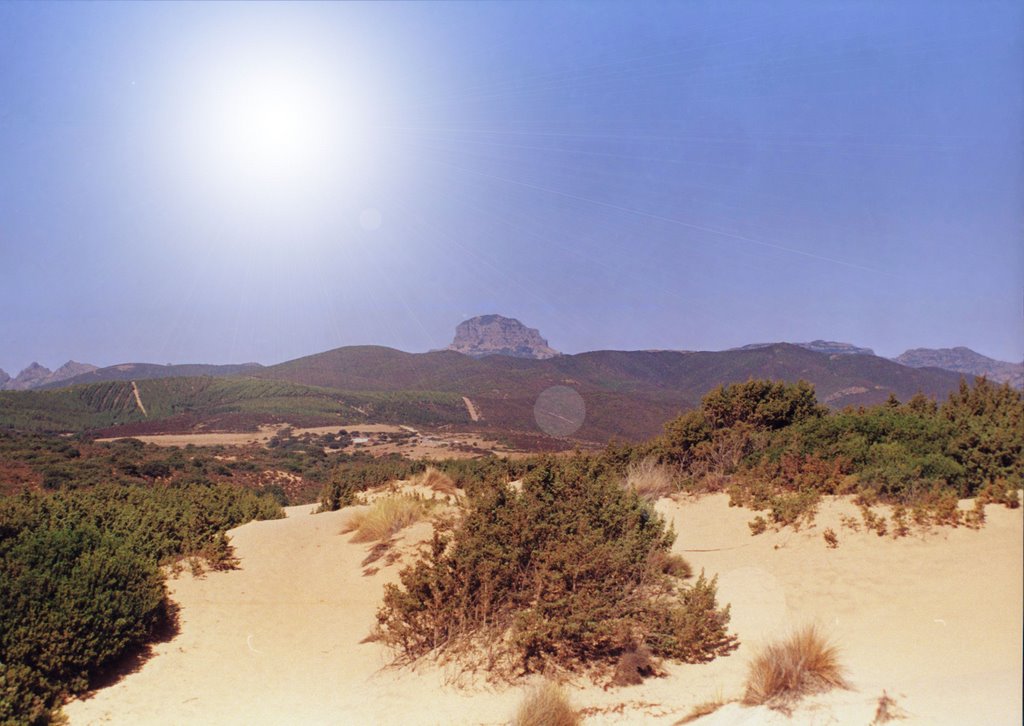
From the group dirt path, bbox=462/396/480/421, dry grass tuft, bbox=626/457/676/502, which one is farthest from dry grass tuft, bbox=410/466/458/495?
dirt path, bbox=462/396/480/421

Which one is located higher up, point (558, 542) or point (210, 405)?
point (210, 405)

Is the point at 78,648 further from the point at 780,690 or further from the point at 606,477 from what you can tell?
the point at 606,477

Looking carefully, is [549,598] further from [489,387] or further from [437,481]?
[489,387]

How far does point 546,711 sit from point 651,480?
6.48 m

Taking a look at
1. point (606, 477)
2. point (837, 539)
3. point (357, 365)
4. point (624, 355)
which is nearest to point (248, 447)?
point (606, 477)

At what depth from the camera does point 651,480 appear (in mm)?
10102

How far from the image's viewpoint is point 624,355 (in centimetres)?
13000

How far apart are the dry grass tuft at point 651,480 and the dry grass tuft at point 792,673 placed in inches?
197

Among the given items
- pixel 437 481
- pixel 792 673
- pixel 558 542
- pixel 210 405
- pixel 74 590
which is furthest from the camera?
pixel 210 405

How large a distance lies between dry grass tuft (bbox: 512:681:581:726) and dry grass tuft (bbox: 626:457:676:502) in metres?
5.29

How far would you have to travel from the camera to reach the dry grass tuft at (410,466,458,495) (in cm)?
1341

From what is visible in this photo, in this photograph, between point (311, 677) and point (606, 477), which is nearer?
point (311, 677)

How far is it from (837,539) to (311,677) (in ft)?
20.2

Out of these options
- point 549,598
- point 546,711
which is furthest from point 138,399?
point 546,711
